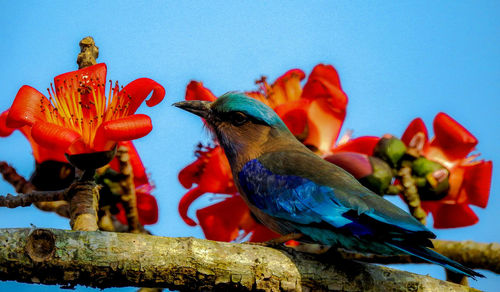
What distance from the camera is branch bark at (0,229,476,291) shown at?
2059mm

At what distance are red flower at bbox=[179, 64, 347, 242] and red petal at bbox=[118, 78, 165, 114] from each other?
2.01ft

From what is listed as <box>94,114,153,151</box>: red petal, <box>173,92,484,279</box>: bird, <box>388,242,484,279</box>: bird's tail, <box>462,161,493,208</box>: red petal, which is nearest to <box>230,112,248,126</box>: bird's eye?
<box>173,92,484,279</box>: bird

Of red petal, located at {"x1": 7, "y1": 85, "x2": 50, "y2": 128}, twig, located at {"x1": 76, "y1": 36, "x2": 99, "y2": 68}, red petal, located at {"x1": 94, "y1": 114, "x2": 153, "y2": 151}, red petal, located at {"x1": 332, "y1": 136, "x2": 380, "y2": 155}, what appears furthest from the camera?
red petal, located at {"x1": 332, "y1": 136, "x2": 380, "y2": 155}

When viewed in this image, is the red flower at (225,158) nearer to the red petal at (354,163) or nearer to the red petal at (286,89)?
the red petal at (286,89)

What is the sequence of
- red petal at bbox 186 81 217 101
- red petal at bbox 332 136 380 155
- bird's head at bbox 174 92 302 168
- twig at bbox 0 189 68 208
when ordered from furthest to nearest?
red petal at bbox 332 136 380 155, red petal at bbox 186 81 217 101, bird's head at bbox 174 92 302 168, twig at bbox 0 189 68 208

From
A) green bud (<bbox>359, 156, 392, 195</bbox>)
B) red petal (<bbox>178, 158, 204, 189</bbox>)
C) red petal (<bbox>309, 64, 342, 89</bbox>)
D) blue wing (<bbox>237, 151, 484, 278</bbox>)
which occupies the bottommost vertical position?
blue wing (<bbox>237, 151, 484, 278</bbox>)

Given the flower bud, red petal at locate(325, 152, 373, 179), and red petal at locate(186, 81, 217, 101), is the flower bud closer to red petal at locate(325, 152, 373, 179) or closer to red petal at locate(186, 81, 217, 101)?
red petal at locate(325, 152, 373, 179)

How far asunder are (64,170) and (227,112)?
32.4 inches

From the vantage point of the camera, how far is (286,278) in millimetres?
2297

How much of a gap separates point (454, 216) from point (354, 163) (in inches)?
29.3

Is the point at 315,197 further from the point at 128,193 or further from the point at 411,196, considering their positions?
the point at 128,193

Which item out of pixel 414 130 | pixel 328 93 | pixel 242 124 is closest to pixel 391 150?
pixel 414 130

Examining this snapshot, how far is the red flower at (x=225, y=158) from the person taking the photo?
306 centimetres

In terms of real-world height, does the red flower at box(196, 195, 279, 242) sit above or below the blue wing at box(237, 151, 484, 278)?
above
